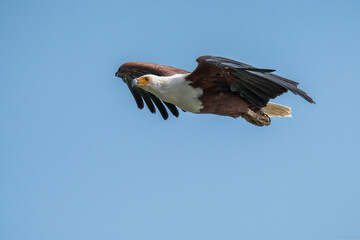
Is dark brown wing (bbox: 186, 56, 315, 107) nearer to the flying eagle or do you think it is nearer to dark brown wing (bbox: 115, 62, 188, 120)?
the flying eagle

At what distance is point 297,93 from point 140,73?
2897 millimetres

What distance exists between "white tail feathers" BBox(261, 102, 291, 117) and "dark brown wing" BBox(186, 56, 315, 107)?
3.48 ft

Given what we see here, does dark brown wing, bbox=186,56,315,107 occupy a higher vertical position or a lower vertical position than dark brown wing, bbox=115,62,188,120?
lower

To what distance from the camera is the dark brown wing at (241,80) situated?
6.20 meters

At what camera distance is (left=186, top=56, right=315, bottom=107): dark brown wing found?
620 centimetres

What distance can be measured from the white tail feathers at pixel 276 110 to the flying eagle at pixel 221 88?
44 centimetres

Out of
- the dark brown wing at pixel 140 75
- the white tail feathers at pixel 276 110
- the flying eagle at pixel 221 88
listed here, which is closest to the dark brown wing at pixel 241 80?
the flying eagle at pixel 221 88

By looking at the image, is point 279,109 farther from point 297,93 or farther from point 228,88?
point 297,93

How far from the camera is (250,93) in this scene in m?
6.92

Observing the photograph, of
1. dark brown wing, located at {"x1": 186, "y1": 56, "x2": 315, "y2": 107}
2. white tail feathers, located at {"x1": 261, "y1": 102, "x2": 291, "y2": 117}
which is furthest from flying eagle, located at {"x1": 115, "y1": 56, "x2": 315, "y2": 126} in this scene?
white tail feathers, located at {"x1": 261, "y1": 102, "x2": 291, "y2": 117}

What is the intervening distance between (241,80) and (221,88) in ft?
1.06

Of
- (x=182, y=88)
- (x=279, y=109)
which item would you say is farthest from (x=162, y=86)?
(x=279, y=109)

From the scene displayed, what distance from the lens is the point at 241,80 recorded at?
6.76m

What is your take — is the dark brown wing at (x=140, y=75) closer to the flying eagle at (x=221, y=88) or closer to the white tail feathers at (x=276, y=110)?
the flying eagle at (x=221, y=88)
